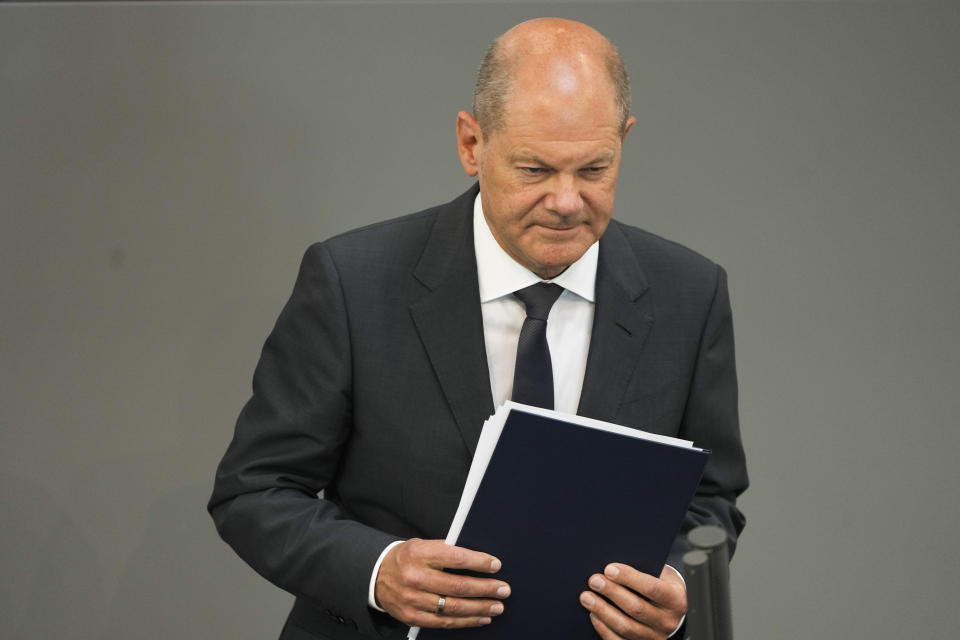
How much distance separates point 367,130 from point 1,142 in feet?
2.67

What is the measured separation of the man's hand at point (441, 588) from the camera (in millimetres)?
Result: 1760

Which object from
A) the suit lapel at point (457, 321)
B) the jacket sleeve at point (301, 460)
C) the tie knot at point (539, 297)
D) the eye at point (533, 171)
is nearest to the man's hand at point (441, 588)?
the jacket sleeve at point (301, 460)

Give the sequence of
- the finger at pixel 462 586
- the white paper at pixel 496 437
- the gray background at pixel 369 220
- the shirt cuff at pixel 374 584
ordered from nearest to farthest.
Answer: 1. the white paper at pixel 496 437
2. the finger at pixel 462 586
3. the shirt cuff at pixel 374 584
4. the gray background at pixel 369 220

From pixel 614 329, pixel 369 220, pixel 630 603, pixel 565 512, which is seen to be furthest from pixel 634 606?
pixel 369 220

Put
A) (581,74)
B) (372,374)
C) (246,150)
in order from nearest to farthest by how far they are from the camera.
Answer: (581,74)
(372,374)
(246,150)

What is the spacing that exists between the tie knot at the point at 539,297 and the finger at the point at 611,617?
Result: 16.2 inches

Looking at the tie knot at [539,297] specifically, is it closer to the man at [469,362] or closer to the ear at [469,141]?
the man at [469,362]

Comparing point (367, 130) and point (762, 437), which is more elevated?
point (367, 130)

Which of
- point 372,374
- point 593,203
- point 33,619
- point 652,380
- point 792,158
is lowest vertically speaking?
point 33,619

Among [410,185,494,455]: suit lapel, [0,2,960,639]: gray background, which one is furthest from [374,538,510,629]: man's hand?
[0,2,960,639]: gray background

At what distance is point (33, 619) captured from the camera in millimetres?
3074

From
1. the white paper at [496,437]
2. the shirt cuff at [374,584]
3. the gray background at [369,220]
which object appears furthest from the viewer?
the gray background at [369,220]

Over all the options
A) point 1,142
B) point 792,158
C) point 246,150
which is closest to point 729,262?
point 792,158

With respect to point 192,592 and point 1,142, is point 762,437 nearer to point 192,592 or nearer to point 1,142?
point 192,592
